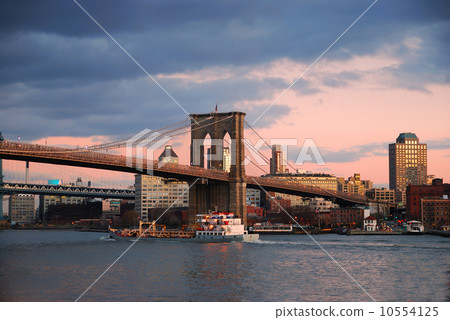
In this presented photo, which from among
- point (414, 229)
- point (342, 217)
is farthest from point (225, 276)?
point (342, 217)

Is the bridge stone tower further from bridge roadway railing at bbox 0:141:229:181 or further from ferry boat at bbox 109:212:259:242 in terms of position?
ferry boat at bbox 109:212:259:242

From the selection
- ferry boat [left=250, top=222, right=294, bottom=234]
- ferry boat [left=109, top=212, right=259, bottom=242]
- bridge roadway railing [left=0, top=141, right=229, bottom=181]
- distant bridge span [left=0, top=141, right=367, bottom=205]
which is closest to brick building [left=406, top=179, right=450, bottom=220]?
ferry boat [left=250, top=222, right=294, bottom=234]

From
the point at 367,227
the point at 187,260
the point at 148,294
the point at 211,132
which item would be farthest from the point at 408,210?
the point at 148,294

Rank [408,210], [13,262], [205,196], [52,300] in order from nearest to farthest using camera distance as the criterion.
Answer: [52,300] < [13,262] < [205,196] < [408,210]

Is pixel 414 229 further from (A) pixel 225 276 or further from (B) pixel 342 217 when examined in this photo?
(A) pixel 225 276
